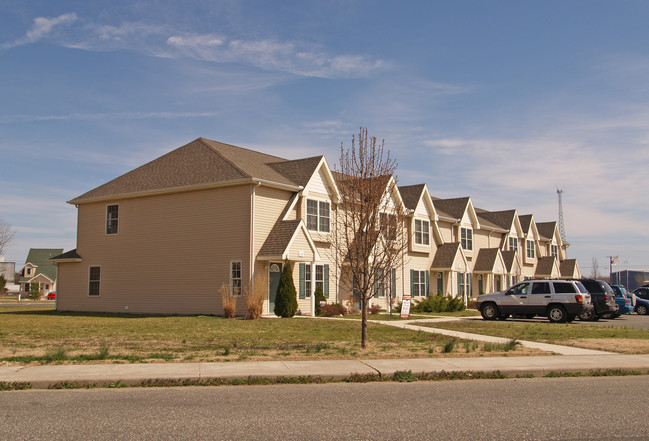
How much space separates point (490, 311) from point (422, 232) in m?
12.2

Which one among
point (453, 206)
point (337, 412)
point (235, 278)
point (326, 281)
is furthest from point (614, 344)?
point (453, 206)

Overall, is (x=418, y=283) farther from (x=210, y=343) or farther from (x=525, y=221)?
(x=210, y=343)

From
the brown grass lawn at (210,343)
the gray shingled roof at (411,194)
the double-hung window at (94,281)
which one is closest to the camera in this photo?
the brown grass lawn at (210,343)

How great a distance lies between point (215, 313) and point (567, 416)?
20974 mm

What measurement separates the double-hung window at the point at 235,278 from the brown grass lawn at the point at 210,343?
16.0ft

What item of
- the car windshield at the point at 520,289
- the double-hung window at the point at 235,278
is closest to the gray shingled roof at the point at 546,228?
the car windshield at the point at 520,289

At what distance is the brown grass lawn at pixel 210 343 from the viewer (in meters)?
13.2

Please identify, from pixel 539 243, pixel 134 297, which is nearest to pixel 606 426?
pixel 134 297

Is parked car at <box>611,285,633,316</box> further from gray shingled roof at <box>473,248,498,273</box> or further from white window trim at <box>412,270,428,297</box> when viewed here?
white window trim at <box>412,270,428,297</box>

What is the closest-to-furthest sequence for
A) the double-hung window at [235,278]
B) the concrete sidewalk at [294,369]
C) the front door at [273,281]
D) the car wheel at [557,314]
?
1. the concrete sidewalk at [294,369]
2. the car wheel at [557,314]
3. the double-hung window at [235,278]
4. the front door at [273,281]

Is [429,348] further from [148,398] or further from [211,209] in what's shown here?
[211,209]

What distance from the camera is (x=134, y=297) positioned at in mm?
30359

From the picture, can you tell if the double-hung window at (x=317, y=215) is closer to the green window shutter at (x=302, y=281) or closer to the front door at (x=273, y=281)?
the green window shutter at (x=302, y=281)

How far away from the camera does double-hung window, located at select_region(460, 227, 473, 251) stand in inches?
1761
